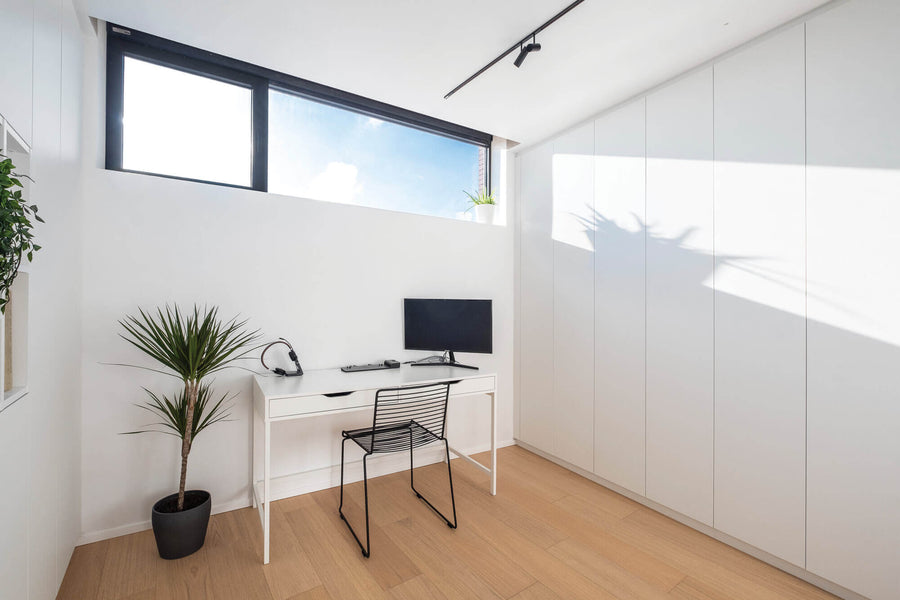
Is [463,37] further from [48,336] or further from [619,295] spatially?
[48,336]

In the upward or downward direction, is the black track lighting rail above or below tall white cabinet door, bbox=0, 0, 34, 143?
above

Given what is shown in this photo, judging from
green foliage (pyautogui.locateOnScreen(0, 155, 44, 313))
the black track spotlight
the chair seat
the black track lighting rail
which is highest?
the black track lighting rail

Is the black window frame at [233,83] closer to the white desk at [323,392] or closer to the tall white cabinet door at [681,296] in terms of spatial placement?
the white desk at [323,392]

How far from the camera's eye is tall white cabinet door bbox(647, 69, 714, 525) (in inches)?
95.6

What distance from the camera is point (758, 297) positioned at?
2.21m

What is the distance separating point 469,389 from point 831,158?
2395 millimetres

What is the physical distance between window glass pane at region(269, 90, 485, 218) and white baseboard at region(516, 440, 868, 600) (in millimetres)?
2600

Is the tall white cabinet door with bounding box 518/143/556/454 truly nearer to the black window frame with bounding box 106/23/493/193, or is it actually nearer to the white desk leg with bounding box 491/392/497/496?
the white desk leg with bounding box 491/392/497/496

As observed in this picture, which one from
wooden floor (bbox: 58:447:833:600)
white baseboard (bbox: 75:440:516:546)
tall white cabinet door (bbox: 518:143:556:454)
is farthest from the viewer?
tall white cabinet door (bbox: 518:143:556:454)

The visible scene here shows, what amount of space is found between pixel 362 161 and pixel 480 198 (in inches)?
46.2

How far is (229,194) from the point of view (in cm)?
256

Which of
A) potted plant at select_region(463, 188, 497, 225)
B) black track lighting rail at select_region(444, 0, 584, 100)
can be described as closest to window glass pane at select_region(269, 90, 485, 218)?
potted plant at select_region(463, 188, 497, 225)

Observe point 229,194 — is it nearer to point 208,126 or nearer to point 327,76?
point 208,126

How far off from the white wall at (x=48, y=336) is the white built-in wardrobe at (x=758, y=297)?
313 centimetres
